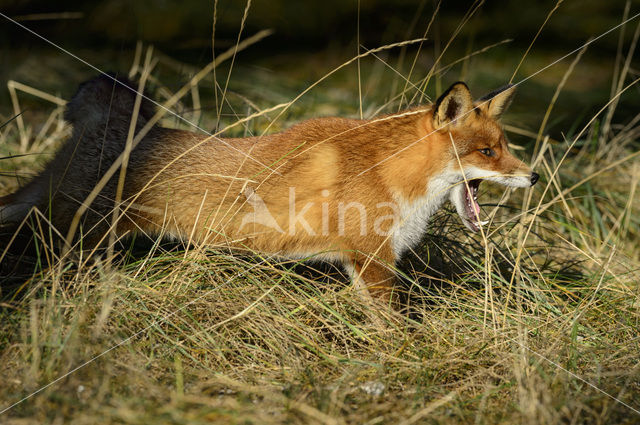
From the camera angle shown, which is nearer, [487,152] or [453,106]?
[453,106]

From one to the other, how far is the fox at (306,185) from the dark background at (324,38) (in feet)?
12.2

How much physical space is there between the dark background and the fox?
146 inches

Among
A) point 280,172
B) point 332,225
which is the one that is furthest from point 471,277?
point 280,172

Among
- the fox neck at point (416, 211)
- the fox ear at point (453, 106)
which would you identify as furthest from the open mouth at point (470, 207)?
the fox ear at point (453, 106)

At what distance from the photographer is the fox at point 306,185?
10.4 ft

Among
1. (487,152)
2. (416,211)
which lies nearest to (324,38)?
(487,152)

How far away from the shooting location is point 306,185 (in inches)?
126

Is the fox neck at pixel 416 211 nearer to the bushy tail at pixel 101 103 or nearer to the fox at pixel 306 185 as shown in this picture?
the fox at pixel 306 185

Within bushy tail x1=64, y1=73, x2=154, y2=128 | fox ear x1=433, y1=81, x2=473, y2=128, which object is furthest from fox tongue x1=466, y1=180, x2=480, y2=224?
bushy tail x1=64, y1=73, x2=154, y2=128

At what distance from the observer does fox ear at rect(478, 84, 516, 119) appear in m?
3.27

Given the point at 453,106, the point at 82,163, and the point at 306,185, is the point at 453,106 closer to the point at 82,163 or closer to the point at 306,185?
the point at 306,185

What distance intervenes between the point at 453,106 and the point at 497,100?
407 mm

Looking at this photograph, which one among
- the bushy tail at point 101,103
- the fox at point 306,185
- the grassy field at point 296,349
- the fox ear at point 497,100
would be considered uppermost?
the bushy tail at point 101,103

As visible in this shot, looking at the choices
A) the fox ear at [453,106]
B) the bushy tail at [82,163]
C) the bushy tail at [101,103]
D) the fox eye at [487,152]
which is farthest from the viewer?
the bushy tail at [101,103]
